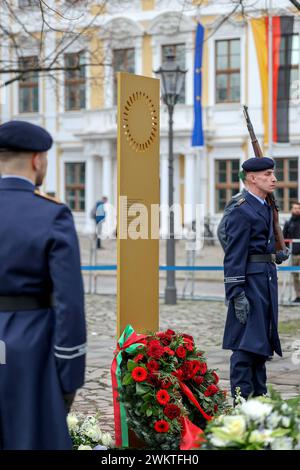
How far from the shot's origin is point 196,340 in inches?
466

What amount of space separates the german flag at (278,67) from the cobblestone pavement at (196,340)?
594cm

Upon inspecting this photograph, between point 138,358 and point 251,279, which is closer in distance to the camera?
point 138,358

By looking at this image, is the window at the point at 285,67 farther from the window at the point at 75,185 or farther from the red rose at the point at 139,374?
the window at the point at 75,185

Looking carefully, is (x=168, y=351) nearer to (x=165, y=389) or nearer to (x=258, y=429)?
(x=165, y=389)

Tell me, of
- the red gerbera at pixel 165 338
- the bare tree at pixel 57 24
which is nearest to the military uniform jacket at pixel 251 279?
the red gerbera at pixel 165 338

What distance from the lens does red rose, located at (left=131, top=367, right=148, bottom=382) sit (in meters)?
5.38

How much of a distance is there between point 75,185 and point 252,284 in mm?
35283

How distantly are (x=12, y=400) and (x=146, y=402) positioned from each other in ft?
4.61

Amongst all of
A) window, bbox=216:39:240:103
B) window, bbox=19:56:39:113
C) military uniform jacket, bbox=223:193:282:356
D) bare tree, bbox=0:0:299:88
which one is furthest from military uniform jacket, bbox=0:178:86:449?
window, bbox=19:56:39:113

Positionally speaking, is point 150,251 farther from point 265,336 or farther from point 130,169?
point 265,336

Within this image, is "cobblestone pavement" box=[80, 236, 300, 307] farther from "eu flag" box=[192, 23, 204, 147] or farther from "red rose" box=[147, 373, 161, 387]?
"red rose" box=[147, 373, 161, 387]

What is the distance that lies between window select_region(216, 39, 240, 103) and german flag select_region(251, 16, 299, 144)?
1533 centimetres

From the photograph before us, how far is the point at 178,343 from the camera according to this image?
581 centimetres

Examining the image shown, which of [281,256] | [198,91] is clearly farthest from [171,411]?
[198,91]
